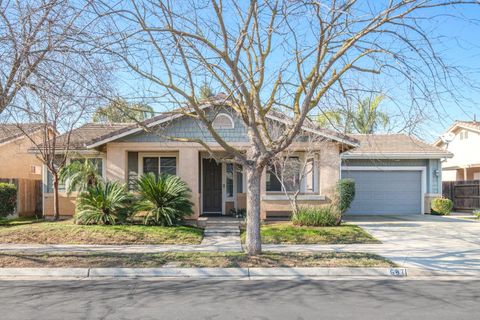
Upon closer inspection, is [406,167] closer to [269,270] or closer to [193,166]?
[193,166]

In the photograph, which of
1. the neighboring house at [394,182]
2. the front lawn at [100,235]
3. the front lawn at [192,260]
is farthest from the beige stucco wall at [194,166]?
the front lawn at [192,260]

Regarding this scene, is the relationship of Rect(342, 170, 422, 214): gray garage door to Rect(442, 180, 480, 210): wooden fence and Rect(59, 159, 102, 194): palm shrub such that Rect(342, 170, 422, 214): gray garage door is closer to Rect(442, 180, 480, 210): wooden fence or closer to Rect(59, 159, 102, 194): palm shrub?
Rect(442, 180, 480, 210): wooden fence

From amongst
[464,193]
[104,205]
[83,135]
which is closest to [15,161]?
[83,135]

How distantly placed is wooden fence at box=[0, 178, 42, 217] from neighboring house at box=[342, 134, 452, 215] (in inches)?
578

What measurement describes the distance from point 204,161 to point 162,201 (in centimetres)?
367

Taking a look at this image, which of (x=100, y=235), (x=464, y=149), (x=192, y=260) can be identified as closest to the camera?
(x=192, y=260)

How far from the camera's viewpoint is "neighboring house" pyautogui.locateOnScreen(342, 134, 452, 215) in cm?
2031

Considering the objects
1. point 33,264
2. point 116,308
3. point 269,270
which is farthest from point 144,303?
point 33,264

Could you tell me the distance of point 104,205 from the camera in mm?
14008

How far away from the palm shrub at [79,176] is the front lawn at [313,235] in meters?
6.05

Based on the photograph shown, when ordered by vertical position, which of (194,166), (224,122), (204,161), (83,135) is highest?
(224,122)

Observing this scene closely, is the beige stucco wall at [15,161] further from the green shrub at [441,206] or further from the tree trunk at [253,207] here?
the green shrub at [441,206]

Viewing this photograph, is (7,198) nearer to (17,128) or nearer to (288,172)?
(17,128)

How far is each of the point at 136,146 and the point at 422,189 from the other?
13.4 m
